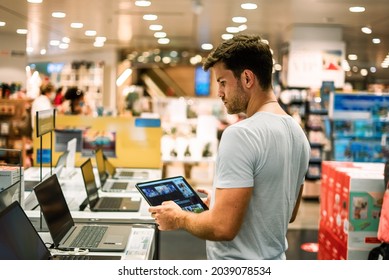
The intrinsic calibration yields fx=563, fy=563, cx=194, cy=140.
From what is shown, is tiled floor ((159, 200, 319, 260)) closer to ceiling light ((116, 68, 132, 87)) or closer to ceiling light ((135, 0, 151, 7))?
ceiling light ((135, 0, 151, 7))

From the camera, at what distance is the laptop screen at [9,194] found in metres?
2.24

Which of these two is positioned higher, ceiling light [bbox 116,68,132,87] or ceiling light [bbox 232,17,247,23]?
ceiling light [bbox 232,17,247,23]

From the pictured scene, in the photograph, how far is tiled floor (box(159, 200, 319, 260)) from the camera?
15.7 feet

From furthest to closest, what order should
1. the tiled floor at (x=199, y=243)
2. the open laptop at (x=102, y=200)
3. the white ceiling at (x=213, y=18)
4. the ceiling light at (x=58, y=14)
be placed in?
the ceiling light at (x=58, y=14), the white ceiling at (x=213, y=18), the tiled floor at (x=199, y=243), the open laptop at (x=102, y=200)

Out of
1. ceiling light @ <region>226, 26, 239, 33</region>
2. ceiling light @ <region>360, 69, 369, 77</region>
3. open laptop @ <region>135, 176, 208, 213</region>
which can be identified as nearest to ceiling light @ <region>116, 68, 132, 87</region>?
ceiling light @ <region>226, 26, 239, 33</region>

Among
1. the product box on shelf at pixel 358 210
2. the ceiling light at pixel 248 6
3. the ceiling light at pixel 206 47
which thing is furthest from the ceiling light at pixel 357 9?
the ceiling light at pixel 206 47

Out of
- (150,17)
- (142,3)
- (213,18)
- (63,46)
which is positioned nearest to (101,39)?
(63,46)

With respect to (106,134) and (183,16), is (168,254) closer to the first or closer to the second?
(106,134)

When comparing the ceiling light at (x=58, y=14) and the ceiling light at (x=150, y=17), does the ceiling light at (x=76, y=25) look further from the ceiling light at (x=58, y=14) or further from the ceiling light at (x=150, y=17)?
the ceiling light at (x=150, y=17)

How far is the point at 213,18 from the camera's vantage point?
8.16m

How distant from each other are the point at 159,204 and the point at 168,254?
9.34ft

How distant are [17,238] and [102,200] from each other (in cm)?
161

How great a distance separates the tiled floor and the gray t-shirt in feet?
9.51

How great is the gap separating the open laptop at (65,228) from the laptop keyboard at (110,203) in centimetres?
52
